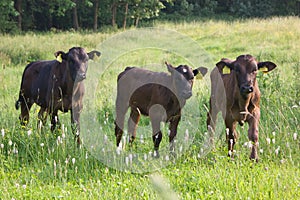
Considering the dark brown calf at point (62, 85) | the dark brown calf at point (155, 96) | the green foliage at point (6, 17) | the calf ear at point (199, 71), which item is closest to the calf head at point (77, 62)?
the dark brown calf at point (62, 85)

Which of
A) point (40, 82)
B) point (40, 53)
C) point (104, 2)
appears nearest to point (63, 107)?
point (40, 82)

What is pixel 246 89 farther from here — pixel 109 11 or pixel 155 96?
pixel 109 11

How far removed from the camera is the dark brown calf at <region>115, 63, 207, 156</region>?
7.38 m

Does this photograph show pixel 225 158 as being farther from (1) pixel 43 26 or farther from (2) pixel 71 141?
(1) pixel 43 26

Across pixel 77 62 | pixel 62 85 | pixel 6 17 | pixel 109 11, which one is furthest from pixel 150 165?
pixel 109 11

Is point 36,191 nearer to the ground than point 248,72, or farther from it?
nearer to the ground

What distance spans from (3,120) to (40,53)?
12.8m

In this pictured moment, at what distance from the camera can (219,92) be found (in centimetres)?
783

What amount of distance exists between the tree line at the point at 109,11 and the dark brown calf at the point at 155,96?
2779cm

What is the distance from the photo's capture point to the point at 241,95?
23.1 feet

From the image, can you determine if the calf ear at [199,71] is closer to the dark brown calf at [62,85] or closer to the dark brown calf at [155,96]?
the dark brown calf at [155,96]

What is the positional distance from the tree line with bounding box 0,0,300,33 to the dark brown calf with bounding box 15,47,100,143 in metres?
26.4

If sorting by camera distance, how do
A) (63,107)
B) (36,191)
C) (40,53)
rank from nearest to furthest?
(36,191) → (63,107) → (40,53)

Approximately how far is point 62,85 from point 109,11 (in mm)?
36825
